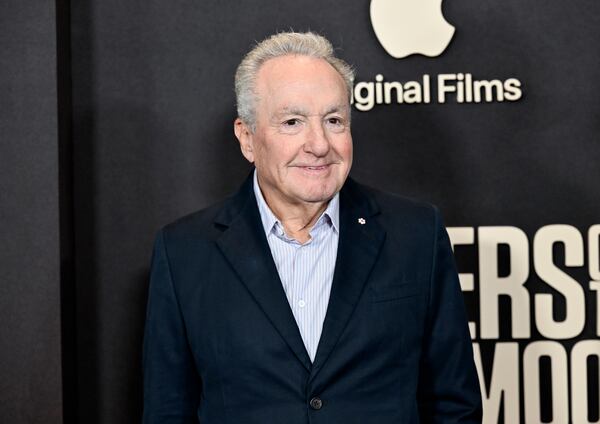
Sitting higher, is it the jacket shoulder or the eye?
the eye

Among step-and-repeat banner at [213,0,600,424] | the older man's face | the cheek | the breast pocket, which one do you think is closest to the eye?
the older man's face

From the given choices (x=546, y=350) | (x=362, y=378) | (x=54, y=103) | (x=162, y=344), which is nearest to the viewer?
(x=362, y=378)

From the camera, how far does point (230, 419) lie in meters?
2.06

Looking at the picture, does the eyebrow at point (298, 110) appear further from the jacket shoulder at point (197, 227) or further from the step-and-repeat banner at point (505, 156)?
the step-and-repeat banner at point (505, 156)

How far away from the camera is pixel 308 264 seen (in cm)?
212

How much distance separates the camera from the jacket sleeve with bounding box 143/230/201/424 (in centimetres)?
214

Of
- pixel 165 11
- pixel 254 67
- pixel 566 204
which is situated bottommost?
pixel 566 204

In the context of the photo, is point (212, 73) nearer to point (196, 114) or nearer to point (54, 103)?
point (196, 114)

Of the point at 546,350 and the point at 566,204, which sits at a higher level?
the point at 566,204

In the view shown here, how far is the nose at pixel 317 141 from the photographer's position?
2.00m

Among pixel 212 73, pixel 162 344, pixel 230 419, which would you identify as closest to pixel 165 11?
pixel 212 73

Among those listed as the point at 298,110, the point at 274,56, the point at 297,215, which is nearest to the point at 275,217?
the point at 297,215

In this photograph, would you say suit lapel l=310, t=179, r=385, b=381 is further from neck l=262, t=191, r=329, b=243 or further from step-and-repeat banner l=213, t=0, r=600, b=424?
step-and-repeat banner l=213, t=0, r=600, b=424

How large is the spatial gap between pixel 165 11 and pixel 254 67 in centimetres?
109
